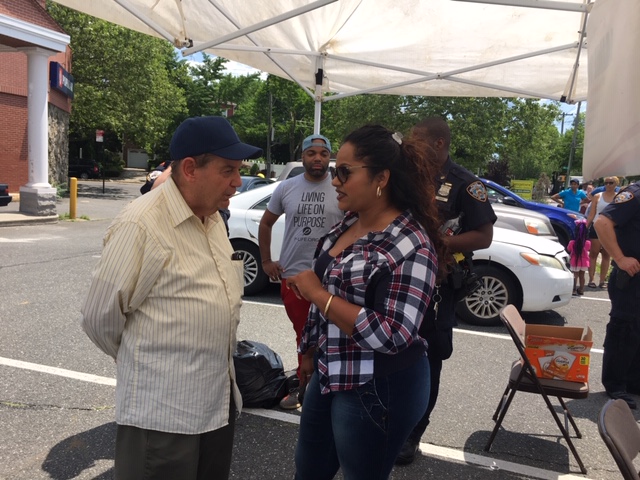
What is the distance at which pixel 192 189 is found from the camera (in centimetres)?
193

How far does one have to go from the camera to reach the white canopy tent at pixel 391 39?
536cm

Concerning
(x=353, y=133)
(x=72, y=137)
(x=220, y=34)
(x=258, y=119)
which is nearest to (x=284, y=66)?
(x=220, y=34)

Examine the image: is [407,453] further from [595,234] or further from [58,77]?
[58,77]

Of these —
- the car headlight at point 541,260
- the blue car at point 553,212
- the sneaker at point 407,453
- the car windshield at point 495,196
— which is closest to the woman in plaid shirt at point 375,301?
the sneaker at point 407,453

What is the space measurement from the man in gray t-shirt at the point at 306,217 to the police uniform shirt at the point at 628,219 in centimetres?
215

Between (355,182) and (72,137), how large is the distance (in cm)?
4001

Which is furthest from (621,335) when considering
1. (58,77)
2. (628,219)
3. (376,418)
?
(58,77)

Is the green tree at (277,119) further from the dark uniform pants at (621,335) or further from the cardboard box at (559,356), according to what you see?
the cardboard box at (559,356)

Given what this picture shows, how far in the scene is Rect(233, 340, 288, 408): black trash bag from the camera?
3.85 meters

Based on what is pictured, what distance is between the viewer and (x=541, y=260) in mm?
6352

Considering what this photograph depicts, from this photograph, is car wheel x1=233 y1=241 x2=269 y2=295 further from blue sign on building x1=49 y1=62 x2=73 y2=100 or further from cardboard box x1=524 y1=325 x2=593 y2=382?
blue sign on building x1=49 y1=62 x2=73 y2=100

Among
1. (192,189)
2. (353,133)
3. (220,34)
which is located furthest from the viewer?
(220,34)

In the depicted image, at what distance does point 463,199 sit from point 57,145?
974 inches

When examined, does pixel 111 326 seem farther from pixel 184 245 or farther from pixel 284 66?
pixel 284 66
